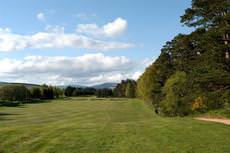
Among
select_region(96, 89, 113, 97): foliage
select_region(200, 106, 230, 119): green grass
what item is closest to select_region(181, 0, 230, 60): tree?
select_region(200, 106, 230, 119): green grass

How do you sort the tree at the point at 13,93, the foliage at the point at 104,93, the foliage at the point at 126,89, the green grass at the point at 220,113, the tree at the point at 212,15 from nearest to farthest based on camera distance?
the tree at the point at 212,15 → the green grass at the point at 220,113 → the tree at the point at 13,93 → the foliage at the point at 126,89 → the foliage at the point at 104,93

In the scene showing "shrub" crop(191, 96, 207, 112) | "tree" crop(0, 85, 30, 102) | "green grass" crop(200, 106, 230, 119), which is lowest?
"green grass" crop(200, 106, 230, 119)

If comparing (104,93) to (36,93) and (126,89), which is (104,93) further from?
(36,93)

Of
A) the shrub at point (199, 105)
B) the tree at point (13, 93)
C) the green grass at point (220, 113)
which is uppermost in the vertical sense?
the tree at point (13, 93)

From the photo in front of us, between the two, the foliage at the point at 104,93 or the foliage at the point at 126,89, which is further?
the foliage at the point at 104,93

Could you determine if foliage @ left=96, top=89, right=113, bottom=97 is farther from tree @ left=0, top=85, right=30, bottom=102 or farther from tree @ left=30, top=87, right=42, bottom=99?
tree @ left=0, top=85, right=30, bottom=102

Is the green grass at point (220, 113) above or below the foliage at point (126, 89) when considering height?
below

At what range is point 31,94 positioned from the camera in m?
144

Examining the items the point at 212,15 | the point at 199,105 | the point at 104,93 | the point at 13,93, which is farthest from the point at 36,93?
the point at 212,15

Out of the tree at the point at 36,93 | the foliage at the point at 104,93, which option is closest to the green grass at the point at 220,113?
the tree at the point at 36,93

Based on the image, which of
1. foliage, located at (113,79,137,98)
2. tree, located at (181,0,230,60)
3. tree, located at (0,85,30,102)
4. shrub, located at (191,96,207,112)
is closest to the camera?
tree, located at (181,0,230,60)

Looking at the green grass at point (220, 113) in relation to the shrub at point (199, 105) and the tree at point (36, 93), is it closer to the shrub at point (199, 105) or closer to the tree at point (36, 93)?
the shrub at point (199, 105)

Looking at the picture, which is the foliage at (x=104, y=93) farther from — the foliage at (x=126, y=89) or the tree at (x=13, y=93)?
the tree at (x=13, y=93)

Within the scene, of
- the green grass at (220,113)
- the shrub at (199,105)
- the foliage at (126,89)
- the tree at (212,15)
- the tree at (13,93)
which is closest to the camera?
the tree at (212,15)
